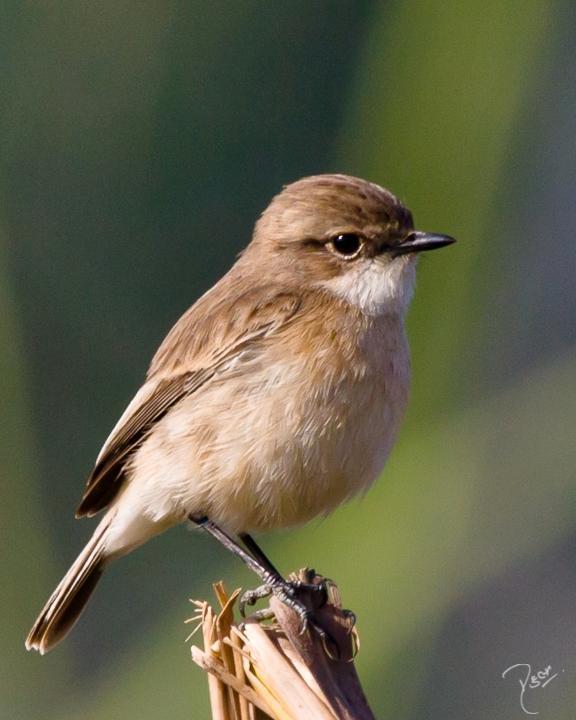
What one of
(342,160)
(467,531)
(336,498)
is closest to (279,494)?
(336,498)

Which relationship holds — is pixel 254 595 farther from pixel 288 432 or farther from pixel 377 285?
pixel 377 285

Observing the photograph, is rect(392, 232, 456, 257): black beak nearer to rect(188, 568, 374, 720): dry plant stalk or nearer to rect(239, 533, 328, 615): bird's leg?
rect(239, 533, 328, 615): bird's leg

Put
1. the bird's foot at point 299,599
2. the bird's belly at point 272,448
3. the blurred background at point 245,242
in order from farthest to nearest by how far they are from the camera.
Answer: the blurred background at point 245,242, the bird's belly at point 272,448, the bird's foot at point 299,599

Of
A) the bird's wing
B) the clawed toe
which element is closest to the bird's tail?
the bird's wing

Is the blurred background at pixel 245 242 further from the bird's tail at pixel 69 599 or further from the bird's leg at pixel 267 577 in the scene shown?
the bird's leg at pixel 267 577

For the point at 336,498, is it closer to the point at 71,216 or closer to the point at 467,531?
the point at 467,531

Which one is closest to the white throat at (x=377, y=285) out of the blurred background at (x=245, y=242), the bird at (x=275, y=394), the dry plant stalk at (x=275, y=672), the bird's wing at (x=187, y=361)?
the bird at (x=275, y=394)

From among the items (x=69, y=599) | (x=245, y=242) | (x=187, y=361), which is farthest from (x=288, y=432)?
(x=245, y=242)

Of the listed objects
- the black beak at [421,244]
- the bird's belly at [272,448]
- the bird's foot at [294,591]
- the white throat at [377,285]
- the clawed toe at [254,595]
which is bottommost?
the clawed toe at [254,595]
